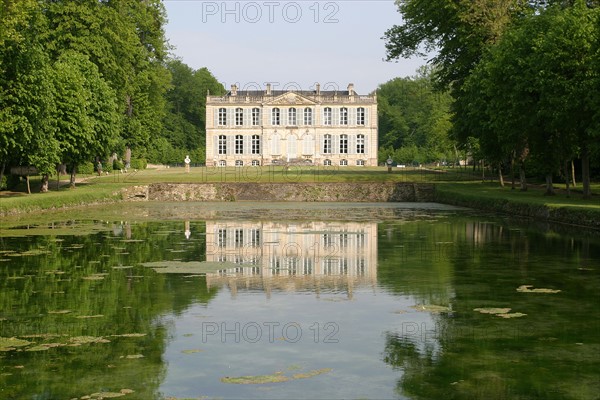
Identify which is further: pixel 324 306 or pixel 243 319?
pixel 324 306

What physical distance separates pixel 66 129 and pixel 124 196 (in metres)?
5.51

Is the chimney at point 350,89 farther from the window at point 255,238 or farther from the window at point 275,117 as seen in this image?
the window at point 255,238

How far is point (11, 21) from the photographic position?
2684 cm

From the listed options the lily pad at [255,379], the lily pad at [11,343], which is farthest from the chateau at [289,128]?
the lily pad at [255,379]

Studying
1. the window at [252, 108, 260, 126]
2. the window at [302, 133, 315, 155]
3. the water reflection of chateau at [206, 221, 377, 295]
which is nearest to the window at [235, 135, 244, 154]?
the window at [252, 108, 260, 126]

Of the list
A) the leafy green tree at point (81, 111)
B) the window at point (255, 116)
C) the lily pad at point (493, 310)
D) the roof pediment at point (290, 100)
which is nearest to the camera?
the lily pad at point (493, 310)

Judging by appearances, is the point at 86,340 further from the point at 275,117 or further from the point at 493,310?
the point at 275,117

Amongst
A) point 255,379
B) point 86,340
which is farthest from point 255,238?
point 255,379

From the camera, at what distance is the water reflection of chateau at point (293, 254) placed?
14.1m

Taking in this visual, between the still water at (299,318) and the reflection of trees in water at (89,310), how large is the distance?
32 mm

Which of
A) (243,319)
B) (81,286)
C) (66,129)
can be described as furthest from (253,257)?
(66,129)

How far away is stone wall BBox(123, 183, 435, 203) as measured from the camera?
46781mm

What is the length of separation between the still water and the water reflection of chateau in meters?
0.08

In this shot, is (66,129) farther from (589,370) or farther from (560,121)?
(589,370)
